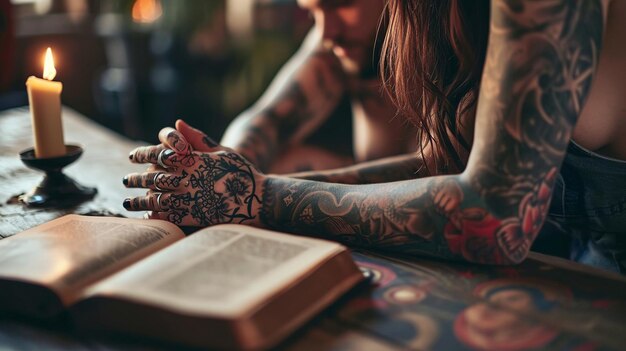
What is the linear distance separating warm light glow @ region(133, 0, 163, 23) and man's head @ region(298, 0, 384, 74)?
2610mm

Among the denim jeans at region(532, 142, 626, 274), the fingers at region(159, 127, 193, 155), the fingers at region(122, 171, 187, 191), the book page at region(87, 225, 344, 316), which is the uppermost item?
the fingers at region(159, 127, 193, 155)

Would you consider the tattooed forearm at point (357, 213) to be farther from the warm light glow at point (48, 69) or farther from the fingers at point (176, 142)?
the warm light glow at point (48, 69)

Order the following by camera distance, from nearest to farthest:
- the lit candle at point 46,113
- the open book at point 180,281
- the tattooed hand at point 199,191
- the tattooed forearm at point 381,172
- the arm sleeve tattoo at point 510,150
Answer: the open book at point 180,281
the arm sleeve tattoo at point 510,150
the tattooed hand at point 199,191
the lit candle at point 46,113
the tattooed forearm at point 381,172

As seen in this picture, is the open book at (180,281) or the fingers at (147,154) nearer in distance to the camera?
the open book at (180,281)

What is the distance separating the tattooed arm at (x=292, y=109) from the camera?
1518 millimetres

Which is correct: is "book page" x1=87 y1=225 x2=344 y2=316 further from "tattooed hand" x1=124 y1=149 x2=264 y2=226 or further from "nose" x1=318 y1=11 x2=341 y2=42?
"nose" x1=318 y1=11 x2=341 y2=42

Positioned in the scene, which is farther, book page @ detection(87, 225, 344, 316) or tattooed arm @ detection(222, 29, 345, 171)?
tattooed arm @ detection(222, 29, 345, 171)

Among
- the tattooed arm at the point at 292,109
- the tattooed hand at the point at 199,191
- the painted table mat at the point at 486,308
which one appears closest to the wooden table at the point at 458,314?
the painted table mat at the point at 486,308

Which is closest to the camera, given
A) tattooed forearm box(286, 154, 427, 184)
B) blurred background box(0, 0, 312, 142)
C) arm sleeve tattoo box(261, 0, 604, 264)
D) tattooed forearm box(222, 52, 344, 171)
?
arm sleeve tattoo box(261, 0, 604, 264)

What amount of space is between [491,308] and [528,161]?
17 cm

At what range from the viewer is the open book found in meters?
0.52

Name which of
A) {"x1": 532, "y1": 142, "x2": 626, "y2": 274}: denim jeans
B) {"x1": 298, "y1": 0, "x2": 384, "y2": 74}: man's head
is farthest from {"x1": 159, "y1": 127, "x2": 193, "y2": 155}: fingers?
{"x1": 298, "y1": 0, "x2": 384, "y2": 74}: man's head

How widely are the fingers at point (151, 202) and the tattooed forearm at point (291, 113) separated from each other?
2.08 feet

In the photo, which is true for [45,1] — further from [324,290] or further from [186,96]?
[324,290]
